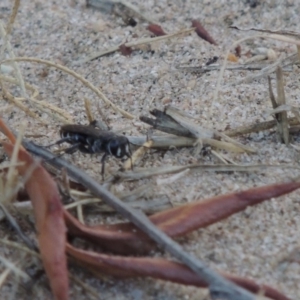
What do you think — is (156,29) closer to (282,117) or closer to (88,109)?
(88,109)

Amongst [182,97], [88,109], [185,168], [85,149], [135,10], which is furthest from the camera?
[135,10]

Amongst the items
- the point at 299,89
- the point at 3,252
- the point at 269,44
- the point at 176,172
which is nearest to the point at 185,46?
the point at 269,44

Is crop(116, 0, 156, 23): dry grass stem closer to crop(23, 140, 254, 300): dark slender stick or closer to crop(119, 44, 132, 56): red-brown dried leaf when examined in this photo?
crop(119, 44, 132, 56): red-brown dried leaf

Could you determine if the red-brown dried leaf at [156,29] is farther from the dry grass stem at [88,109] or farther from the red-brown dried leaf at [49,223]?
the red-brown dried leaf at [49,223]

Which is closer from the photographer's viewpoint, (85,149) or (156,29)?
(85,149)

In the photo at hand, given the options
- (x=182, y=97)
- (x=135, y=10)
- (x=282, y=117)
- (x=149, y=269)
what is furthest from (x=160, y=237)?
Result: (x=135, y=10)

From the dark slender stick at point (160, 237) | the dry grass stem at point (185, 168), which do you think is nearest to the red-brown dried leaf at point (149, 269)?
the dark slender stick at point (160, 237)
